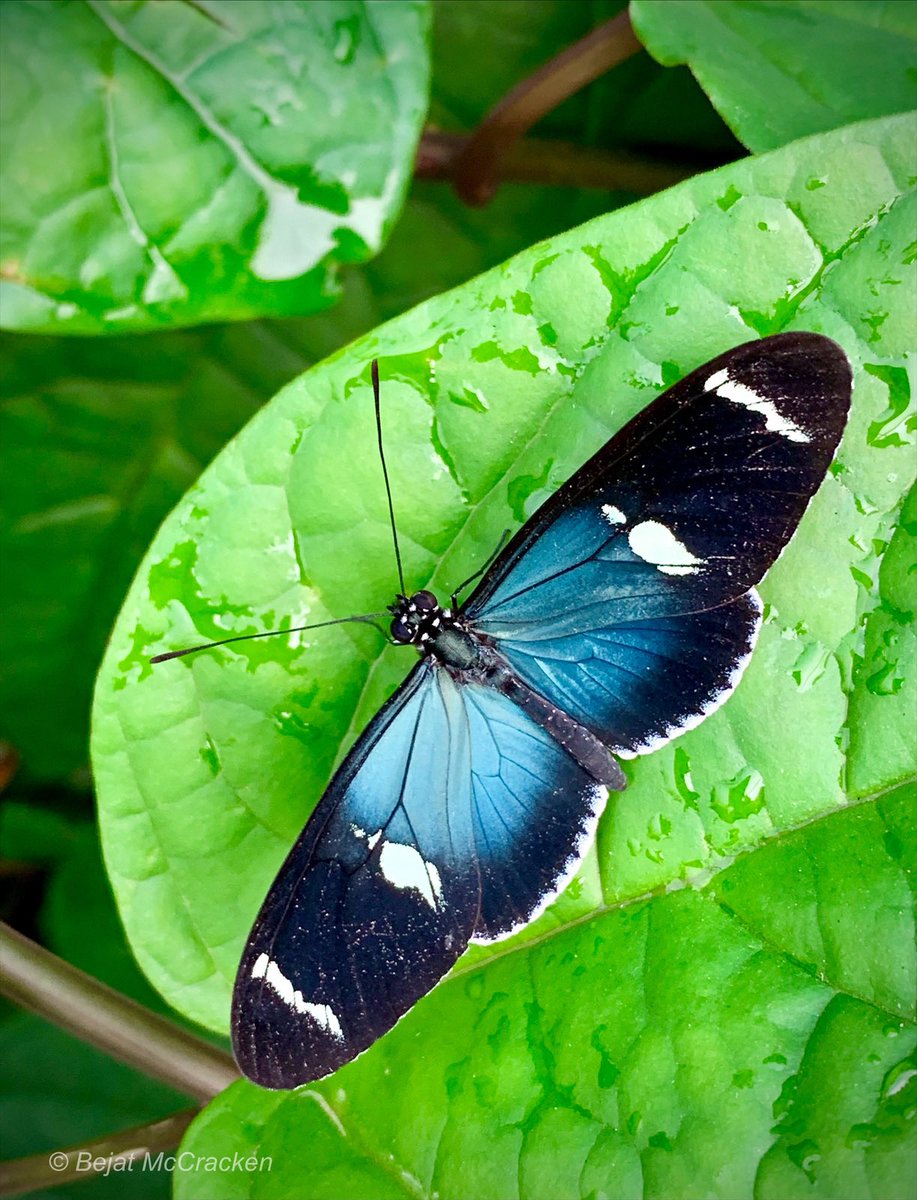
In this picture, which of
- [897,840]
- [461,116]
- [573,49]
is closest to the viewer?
[897,840]

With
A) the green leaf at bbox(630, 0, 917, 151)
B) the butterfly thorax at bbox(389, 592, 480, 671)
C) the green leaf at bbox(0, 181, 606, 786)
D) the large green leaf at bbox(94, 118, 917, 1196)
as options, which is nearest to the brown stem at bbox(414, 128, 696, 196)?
the green leaf at bbox(0, 181, 606, 786)

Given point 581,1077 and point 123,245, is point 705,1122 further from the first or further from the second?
point 123,245

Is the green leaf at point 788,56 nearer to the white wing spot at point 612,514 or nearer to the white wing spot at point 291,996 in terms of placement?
the white wing spot at point 612,514

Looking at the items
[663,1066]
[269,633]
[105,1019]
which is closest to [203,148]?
[269,633]

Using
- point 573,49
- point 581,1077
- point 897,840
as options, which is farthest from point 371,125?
point 581,1077

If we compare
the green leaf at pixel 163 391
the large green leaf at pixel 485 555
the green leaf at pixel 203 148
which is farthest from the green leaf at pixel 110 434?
the large green leaf at pixel 485 555

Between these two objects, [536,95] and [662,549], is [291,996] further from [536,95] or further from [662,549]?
[536,95]
